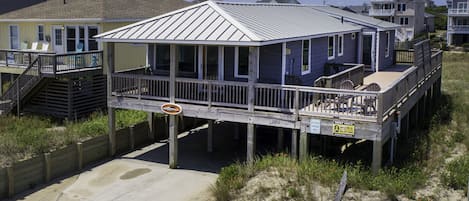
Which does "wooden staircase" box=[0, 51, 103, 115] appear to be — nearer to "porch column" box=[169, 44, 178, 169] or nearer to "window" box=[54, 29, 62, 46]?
"window" box=[54, 29, 62, 46]

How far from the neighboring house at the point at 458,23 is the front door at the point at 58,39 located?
205 ft

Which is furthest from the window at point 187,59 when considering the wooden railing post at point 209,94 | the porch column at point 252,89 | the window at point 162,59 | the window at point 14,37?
the window at point 14,37

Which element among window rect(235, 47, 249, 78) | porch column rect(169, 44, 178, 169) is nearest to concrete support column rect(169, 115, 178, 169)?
porch column rect(169, 44, 178, 169)

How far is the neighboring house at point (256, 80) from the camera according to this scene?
14.8 m

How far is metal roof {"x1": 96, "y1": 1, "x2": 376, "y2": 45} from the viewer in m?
15.6

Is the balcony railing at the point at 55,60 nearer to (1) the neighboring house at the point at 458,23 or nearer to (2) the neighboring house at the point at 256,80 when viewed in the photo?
(2) the neighboring house at the point at 256,80

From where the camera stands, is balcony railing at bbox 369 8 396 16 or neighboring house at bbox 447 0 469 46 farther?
balcony railing at bbox 369 8 396 16

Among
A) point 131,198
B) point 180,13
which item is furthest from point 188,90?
point 131,198

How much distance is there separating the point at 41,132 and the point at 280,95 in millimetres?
8723

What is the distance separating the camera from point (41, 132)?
18.9m

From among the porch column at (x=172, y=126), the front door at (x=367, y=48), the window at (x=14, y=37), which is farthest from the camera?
the window at (x=14, y=37)

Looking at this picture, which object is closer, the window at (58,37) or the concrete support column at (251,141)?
the concrete support column at (251,141)

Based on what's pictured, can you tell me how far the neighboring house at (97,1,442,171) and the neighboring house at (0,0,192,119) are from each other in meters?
5.05

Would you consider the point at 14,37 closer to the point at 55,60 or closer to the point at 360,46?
the point at 55,60
